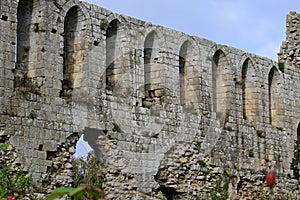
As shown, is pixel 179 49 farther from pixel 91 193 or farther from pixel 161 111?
pixel 91 193

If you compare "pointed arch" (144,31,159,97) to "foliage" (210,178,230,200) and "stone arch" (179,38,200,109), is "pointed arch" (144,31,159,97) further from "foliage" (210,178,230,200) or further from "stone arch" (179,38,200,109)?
"foliage" (210,178,230,200)

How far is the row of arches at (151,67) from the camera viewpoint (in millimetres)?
12102

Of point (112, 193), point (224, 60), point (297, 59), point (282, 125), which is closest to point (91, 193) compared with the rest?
point (112, 193)

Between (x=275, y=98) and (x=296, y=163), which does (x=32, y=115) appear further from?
(x=296, y=163)

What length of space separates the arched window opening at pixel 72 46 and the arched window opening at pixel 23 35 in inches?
37.3

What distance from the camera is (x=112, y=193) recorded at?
511 inches

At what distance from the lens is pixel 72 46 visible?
12.9 meters

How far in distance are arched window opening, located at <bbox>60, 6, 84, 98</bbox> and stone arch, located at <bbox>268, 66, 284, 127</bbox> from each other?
267 inches

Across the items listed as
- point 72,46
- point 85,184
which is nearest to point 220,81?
point 72,46

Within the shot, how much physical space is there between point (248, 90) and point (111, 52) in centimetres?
482

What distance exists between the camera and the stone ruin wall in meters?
11.7

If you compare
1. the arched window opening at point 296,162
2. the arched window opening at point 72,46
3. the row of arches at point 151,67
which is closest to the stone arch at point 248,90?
the row of arches at point 151,67

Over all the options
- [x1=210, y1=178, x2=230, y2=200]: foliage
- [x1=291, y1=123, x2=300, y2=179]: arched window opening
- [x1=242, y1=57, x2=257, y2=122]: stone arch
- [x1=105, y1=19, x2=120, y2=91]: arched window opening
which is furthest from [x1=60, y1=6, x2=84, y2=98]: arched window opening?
[x1=291, y1=123, x2=300, y2=179]: arched window opening

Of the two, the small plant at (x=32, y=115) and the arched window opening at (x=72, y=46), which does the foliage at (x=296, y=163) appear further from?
the small plant at (x=32, y=115)
